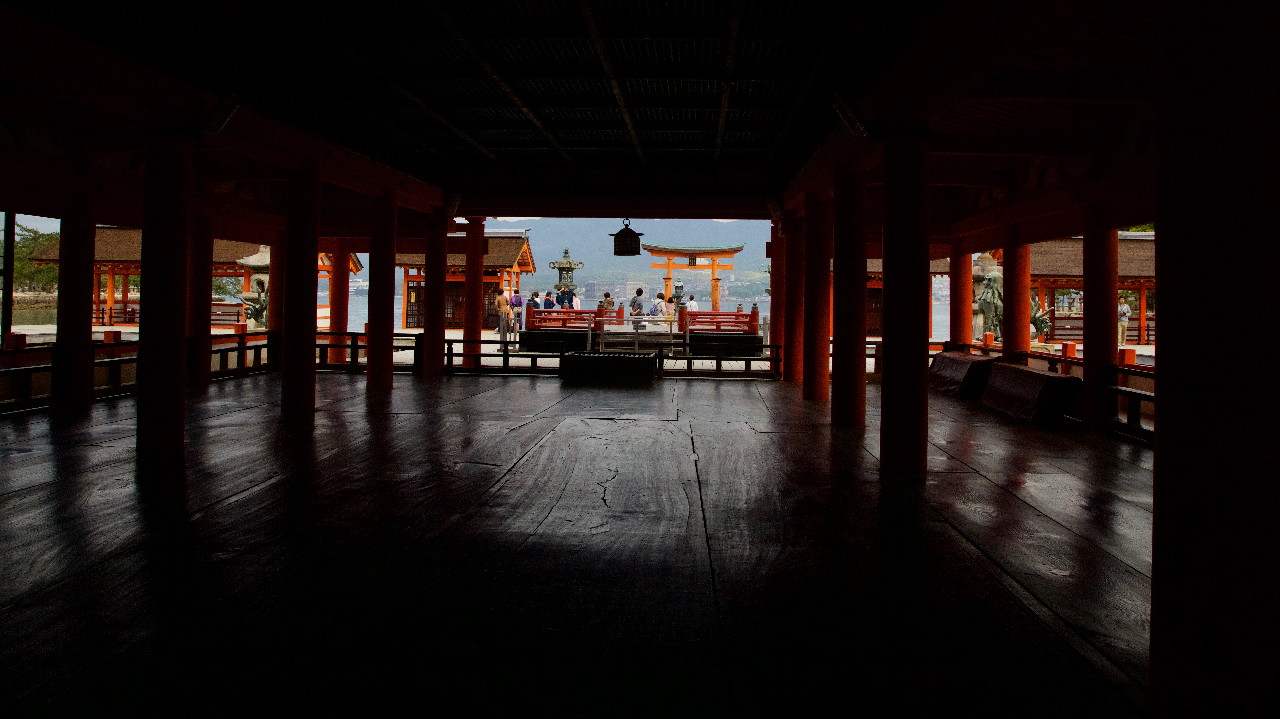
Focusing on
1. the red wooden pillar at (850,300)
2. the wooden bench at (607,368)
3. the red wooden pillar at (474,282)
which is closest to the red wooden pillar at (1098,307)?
the red wooden pillar at (850,300)

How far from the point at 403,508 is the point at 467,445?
2128 millimetres

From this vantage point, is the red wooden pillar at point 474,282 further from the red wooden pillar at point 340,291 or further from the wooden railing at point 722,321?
the wooden railing at point 722,321

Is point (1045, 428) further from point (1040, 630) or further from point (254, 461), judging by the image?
point (254, 461)

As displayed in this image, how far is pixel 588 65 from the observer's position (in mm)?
6223

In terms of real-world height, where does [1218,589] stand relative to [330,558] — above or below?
above

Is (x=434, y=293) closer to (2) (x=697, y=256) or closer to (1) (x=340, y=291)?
(1) (x=340, y=291)

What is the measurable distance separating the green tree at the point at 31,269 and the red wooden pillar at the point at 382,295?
51.4ft

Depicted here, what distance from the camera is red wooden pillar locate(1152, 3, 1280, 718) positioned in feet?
5.53

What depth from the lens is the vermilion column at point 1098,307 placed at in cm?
774

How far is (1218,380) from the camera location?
5.69ft

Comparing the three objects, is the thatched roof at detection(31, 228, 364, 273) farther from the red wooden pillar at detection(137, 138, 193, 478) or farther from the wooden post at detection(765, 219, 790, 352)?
the red wooden pillar at detection(137, 138, 193, 478)

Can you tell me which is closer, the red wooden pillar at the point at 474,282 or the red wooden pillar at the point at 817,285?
the red wooden pillar at the point at 817,285

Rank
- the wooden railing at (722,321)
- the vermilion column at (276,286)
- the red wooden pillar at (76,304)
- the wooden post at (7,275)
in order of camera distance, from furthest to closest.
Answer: the wooden railing at (722,321) → the vermilion column at (276,286) → the wooden post at (7,275) → the red wooden pillar at (76,304)

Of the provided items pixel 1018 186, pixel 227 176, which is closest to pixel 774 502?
pixel 1018 186
